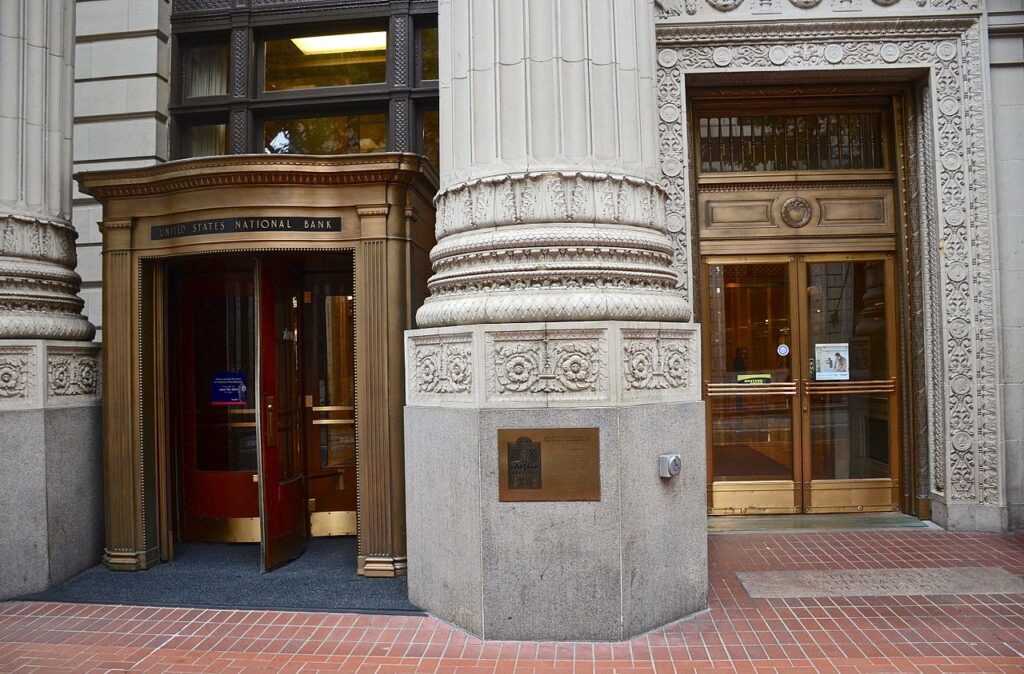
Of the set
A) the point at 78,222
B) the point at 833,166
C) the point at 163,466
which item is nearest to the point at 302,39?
the point at 78,222

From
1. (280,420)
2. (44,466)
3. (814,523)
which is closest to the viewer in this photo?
(44,466)

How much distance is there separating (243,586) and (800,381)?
664 centimetres

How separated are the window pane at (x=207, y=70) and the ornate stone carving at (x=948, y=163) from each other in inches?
238

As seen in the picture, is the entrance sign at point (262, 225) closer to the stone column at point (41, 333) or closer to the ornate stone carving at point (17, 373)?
the stone column at point (41, 333)

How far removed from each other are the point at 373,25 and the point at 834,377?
24.9 feet

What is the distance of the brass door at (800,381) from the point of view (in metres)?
8.23

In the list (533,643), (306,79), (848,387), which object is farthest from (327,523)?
(848,387)

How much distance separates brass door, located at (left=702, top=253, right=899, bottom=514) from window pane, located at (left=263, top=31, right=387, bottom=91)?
526 cm

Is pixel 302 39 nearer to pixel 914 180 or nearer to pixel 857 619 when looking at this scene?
pixel 914 180

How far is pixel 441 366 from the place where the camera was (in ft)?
17.5

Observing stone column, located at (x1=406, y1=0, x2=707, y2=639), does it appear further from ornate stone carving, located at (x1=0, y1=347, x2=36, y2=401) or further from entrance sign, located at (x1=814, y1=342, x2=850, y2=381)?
ornate stone carving, located at (x1=0, y1=347, x2=36, y2=401)

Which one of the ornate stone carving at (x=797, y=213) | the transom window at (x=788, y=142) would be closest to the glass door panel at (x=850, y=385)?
the ornate stone carving at (x=797, y=213)

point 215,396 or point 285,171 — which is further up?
point 285,171

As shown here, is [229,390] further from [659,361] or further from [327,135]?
[659,361]
